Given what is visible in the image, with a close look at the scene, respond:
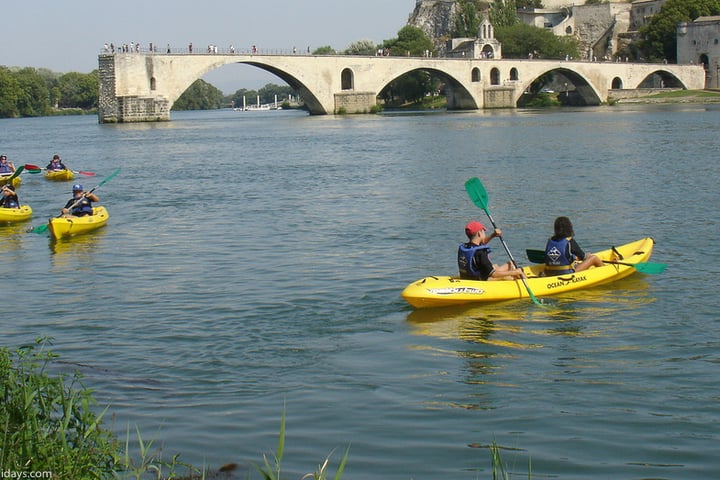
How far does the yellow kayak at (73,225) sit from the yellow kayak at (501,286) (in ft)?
26.3

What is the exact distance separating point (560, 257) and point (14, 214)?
11688 mm

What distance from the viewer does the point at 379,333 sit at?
949cm

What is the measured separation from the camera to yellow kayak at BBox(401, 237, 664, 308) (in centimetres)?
1011

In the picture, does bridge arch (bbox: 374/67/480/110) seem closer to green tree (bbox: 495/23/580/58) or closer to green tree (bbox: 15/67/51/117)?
green tree (bbox: 495/23/580/58)

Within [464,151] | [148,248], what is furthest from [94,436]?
[464,151]

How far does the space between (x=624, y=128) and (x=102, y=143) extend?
23461 millimetres

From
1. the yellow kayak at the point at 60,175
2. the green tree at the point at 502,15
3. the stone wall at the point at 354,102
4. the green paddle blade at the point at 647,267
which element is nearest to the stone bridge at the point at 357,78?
the stone wall at the point at 354,102

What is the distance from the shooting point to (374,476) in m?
5.89

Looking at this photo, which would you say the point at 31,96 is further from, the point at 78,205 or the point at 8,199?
the point at 78,205

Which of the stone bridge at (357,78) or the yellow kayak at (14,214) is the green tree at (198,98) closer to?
the stone bridge at (357,78)

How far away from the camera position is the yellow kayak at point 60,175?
27062 millimetres

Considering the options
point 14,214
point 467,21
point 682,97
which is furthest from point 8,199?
point 467,21

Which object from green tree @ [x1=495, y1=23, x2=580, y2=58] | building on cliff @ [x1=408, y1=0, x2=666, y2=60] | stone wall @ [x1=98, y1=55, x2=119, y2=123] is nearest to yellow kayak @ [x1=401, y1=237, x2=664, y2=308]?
stone wall @ [x1=98, y1=55, x2=119, y2=123]

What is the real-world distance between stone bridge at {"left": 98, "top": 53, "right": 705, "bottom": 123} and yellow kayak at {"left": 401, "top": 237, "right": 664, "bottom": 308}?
174 ft
